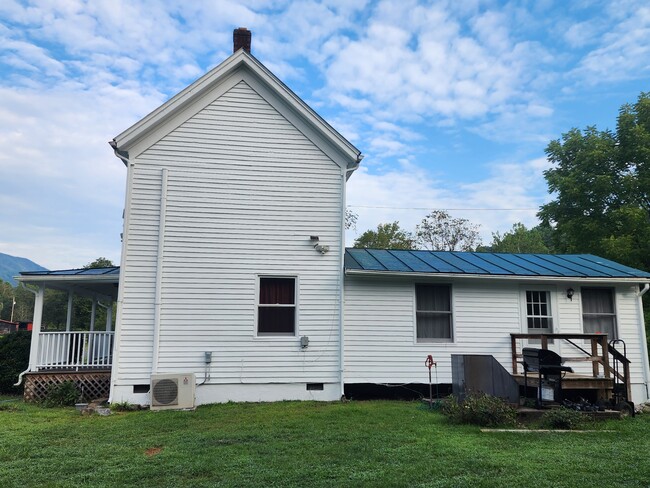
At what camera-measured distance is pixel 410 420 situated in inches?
340

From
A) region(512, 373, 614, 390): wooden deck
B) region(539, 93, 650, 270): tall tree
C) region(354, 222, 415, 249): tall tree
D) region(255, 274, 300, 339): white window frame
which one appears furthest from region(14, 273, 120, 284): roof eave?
region(354, 222, 415, 249): tall tree

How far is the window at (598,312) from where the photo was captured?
12.6m

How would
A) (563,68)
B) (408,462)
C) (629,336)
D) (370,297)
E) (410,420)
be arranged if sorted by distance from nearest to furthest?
(408,462), (410,420), (370,297), (629,336), (563,68)

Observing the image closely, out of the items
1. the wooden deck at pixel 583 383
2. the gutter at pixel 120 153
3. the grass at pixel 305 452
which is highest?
the gutter at pixel 120 153

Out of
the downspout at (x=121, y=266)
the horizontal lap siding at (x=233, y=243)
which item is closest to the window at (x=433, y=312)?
the horizontal lap siding at (x=233, y=243)

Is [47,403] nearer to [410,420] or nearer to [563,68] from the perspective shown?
[410,420]

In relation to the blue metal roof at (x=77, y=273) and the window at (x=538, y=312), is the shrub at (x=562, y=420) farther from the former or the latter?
the blue metal roof at (x=77, y=273)

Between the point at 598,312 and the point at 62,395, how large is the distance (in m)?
13.5

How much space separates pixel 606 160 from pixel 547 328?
58.0ft

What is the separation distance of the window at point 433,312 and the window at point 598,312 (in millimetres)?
3759

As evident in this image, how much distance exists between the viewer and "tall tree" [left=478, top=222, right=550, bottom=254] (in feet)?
164

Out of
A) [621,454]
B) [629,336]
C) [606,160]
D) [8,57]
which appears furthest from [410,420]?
[606,160]

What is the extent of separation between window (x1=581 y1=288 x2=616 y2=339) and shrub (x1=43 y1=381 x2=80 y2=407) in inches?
501

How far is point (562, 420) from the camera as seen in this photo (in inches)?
322
